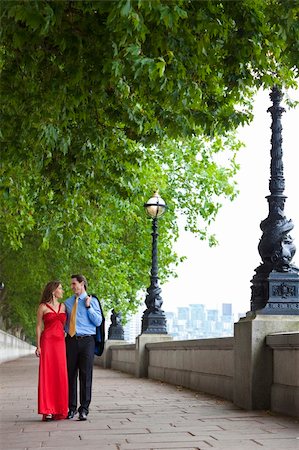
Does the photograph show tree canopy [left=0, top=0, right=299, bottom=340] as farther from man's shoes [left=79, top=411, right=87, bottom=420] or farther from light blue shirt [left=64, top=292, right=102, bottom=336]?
man's shoes [left=79, top=411, right=87, bottom=420]

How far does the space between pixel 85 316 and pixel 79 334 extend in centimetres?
23

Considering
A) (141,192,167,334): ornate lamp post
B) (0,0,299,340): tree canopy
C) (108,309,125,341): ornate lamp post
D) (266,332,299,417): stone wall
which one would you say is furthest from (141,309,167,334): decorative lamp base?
(108,309,125,341): ornate lamp post

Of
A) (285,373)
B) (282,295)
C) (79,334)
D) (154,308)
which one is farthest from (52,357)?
(154,308)

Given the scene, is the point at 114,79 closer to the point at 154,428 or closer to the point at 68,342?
the point at 68,342

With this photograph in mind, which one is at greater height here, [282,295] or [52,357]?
[282,295]

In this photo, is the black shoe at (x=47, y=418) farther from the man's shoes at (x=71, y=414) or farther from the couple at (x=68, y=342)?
the man's shoes at (x=71, y=414)

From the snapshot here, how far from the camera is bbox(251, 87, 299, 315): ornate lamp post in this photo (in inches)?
413

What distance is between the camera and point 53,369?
9.70 m

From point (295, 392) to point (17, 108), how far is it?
5.29 meters

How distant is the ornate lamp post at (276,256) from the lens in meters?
10.5

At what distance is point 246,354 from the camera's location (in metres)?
10.5

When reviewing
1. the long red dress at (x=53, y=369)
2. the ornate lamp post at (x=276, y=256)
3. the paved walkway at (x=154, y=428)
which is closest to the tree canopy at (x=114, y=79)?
the ornate lamp post at (x=276, y=256)

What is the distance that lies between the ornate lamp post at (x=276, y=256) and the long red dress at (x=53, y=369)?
2.66 meters

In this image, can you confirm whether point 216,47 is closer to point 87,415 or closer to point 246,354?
point 246,354
